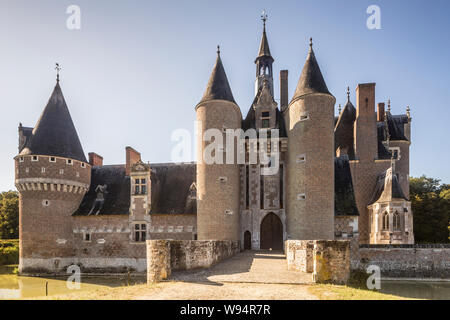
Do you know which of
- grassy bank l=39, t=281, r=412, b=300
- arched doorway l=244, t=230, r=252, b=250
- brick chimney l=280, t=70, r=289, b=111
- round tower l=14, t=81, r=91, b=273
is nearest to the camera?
grassy bank l=39, t=281, r=412, b=300

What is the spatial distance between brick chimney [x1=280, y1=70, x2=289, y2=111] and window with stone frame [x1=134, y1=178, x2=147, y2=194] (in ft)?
47.4

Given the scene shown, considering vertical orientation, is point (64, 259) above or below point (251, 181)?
below

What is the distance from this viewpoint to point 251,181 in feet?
71.9

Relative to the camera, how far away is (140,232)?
22016 millimetres

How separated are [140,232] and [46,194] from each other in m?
8.36

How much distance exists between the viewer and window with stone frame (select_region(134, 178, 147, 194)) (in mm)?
22750

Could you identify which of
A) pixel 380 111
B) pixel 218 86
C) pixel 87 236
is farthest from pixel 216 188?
pixel 380 111

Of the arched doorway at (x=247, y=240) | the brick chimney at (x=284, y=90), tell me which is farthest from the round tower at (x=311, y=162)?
Result: the brick chimney at (x=284, y=90)

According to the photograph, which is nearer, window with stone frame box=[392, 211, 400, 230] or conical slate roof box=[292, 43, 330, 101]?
conical slate roof box=[292, 43, 330, 101]

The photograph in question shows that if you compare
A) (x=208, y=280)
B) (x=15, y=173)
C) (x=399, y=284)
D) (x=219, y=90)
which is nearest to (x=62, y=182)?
(x=15, y=173)

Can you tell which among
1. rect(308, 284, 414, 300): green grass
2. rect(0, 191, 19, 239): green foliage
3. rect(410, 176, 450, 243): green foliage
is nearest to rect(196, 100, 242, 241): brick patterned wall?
rect(308, 284, 414, 300): green grass

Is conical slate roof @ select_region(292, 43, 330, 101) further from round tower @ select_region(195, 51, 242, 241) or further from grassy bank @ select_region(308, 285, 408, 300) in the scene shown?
grassy bank @ select_region(308, 285, 408, 300)
